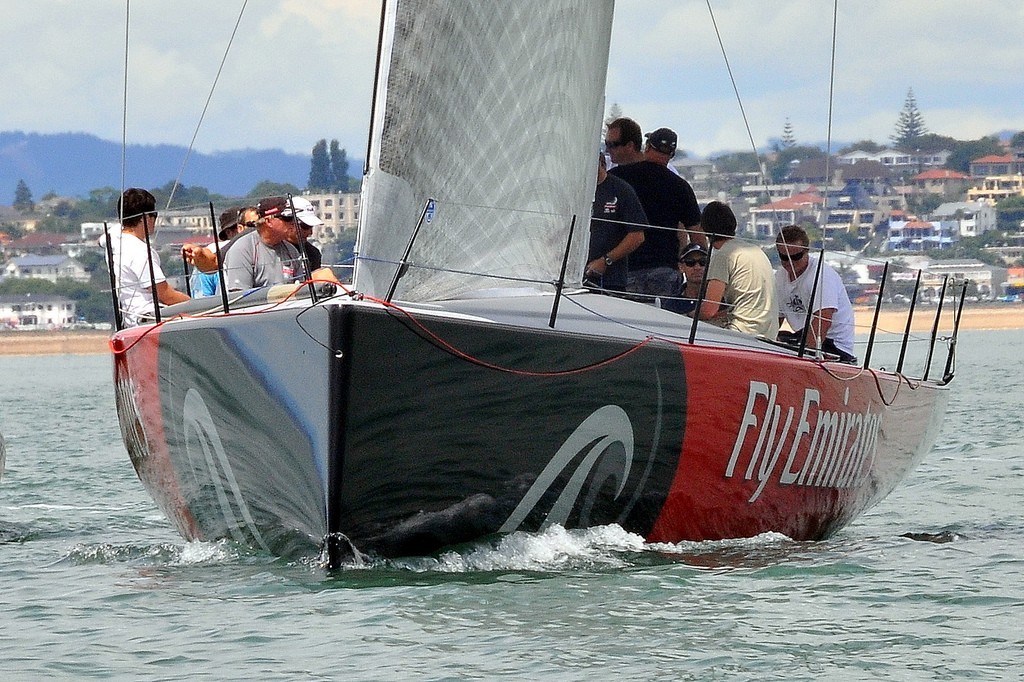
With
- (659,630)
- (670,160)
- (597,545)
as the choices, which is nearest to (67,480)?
(670,160)

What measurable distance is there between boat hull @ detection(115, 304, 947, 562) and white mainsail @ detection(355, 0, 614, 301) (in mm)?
351

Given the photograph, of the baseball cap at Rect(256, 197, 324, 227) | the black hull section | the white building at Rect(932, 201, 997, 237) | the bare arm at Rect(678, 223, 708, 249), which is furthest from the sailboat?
the white building at Rect(932, 201, 997, 237)

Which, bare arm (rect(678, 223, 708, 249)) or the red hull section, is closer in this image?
the red hull section

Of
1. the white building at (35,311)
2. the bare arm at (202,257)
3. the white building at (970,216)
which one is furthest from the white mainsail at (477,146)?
the white building at (35,311)

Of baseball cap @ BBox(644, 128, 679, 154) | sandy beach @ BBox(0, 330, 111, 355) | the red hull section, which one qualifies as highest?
baseball cap @ BBox(644, 128, 679, 154)

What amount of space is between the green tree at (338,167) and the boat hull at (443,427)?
4.63 ft

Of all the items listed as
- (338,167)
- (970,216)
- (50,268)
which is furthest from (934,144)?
(338,167)

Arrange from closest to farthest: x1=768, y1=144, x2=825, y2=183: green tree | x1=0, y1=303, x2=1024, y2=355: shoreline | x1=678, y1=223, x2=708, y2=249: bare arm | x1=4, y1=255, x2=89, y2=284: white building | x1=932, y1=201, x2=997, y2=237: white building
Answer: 1. x1=678, y1=223, x2=708, y2=249: bare arm
2. x1=768, y1=144, x2=825, y2=183: green tree
3. x1=932, y1=201, x2=997, y2=237: white building
4. x1=0, y1=303, x2=1024, y2=355: shoreline
5. x1=4, y1=255, x2=89, y2=284: white building

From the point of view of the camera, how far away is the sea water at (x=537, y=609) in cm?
498

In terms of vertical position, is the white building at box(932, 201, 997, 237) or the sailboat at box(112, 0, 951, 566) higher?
the sailboat at box(112, 0, 951, 566)

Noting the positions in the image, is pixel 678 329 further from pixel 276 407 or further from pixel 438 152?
pixel 276 407

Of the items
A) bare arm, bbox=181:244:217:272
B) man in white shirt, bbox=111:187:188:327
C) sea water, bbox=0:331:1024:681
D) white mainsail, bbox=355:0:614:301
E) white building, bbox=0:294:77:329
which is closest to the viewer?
sea water, bbox=0:331:1024:681

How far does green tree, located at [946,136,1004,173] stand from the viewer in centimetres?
5875

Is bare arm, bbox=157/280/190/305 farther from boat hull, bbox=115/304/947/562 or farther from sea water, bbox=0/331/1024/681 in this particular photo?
sea water, bbox=0/331/1024/681
